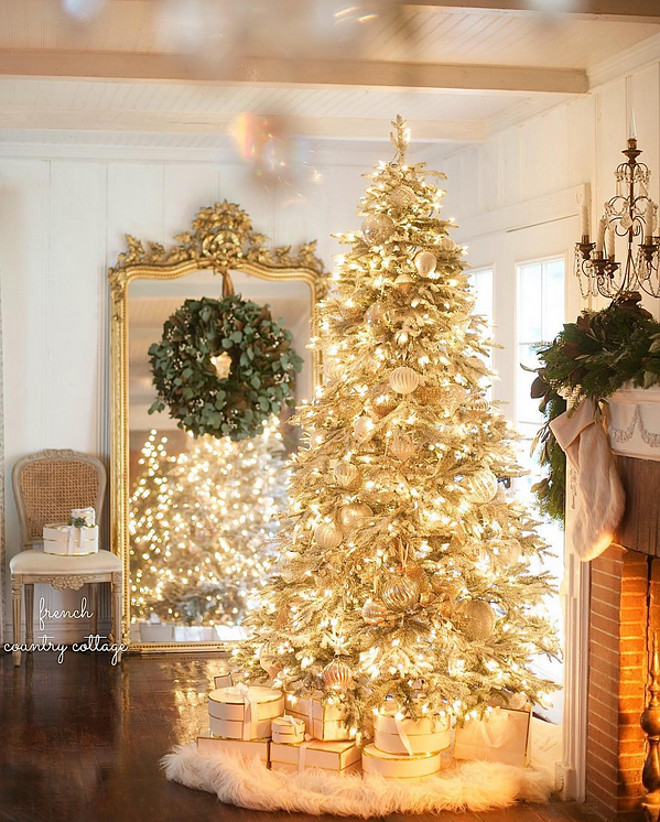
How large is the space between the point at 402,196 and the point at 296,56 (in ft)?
2.69

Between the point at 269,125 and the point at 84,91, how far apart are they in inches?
43.4

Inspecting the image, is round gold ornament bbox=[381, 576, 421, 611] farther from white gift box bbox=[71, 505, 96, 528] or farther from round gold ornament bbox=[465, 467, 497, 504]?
white gift box bbox=[71, 505, 96, 528]

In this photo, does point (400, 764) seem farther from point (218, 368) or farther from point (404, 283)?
point (218, 368)

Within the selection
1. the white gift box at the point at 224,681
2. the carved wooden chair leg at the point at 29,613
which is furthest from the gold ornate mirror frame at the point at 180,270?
the white gift box at the point at 224,681

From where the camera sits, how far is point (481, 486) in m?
4.04

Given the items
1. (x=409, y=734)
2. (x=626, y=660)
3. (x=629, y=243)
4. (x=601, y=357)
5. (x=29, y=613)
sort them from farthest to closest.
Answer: (x=29, y=613)
(x=409, y=734)
(x=629, y=243)
(x=626, y=660)
(x=601, y=357)

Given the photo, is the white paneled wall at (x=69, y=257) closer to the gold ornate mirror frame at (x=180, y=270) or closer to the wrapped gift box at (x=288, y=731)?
the gold ornate mirror frame at (x=180, y=270)

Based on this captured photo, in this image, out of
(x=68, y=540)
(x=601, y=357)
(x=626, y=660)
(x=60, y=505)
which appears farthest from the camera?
(x=60, y=505)

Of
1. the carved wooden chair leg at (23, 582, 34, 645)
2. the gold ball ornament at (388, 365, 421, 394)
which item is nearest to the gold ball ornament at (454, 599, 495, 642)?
the gold ball ornament at (388, 365, 421, 394)

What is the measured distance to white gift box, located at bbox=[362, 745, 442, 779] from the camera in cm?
399

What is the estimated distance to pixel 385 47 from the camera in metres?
4.39

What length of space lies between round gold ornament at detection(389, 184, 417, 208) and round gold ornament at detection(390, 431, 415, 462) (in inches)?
34.2

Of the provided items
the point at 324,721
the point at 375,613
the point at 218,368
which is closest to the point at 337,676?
the point at 324,721

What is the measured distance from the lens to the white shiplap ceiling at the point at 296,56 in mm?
3895
